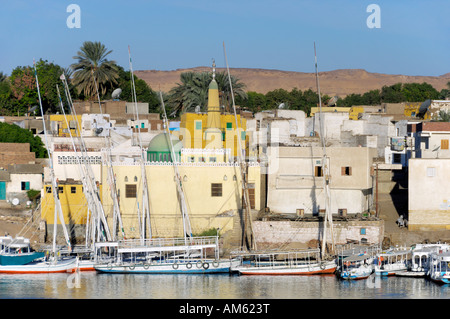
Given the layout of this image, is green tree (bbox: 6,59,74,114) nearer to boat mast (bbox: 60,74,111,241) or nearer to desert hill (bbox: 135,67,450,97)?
boat mast (bbox: 60,74,111,241)

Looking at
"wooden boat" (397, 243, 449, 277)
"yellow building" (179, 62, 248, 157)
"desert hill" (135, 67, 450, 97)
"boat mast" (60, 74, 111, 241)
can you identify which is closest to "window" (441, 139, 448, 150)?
"wooden boat" (397, 243, 449, 277)

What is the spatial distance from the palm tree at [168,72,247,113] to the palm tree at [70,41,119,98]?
5.15 meters

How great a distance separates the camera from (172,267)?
140 feet

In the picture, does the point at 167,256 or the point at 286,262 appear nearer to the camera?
the point at 286,262

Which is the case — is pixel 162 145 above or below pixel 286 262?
above

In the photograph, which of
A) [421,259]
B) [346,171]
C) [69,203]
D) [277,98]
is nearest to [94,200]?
[69,203]

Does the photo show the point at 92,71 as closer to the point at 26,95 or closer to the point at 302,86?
the point at 26,95

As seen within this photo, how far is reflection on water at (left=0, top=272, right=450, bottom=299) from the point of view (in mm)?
37250

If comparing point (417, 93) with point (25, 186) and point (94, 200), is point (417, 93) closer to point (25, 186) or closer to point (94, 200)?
point (25, 186)

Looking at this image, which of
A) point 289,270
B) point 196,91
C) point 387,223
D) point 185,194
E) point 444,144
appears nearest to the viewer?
point 289,270

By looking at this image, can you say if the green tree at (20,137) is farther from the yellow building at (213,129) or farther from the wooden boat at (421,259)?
the wooden boat at (421,259)

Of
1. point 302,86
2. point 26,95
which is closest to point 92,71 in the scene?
point 26,95

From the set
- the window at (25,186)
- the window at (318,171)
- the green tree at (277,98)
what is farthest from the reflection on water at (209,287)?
the green tree at (277,98)

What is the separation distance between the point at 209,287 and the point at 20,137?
2489cm
